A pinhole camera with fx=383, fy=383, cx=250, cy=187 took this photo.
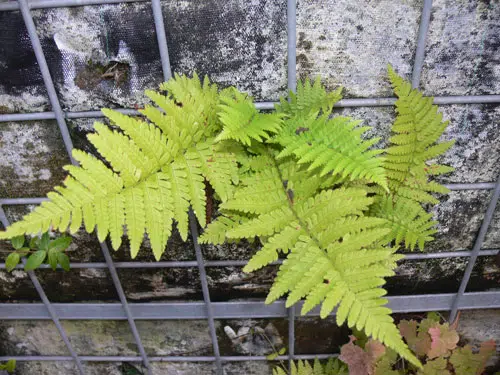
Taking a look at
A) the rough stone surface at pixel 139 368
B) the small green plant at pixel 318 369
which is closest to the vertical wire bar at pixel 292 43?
the small green plant at pixel 318 369

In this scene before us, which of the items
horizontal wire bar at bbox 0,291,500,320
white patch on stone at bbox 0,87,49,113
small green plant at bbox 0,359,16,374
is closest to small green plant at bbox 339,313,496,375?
horizontal wire bar at bbox 0,291,500,320

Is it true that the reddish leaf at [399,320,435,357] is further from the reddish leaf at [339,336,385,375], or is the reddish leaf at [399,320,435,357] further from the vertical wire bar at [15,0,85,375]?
the vertical wire bar at [15,0,85,375]

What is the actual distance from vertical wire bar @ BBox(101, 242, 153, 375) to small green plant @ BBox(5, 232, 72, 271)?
6.3 inches

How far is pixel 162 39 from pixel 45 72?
44 centimetres

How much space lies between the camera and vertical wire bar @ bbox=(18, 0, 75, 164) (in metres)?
1.28

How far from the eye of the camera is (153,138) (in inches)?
44.8

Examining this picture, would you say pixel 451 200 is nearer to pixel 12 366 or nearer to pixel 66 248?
pixel 66 248

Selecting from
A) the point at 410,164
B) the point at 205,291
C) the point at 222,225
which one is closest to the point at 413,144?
the point at 410,164

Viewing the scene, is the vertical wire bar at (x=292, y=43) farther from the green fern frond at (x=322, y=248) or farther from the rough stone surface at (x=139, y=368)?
the rough stone surface at (x=139, y=368)

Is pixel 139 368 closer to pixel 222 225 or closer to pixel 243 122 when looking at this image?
pixel 222 225

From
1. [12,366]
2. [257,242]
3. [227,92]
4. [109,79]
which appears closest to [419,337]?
[257,242]

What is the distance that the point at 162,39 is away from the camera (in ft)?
4.28

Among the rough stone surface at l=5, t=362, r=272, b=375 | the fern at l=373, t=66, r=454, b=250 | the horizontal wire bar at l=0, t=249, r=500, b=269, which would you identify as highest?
the fern at l=373, t=66, r=454, b=250

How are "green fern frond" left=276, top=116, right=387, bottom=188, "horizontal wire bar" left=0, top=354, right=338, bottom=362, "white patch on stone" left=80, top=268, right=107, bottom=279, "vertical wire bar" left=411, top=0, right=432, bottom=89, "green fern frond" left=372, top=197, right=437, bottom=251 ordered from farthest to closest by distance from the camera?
"horizontal wire bar" left=0, top=354, right=338, bottom=362 < "white patch on stone" left=80, top=268, right=107, bottom=279 < "green fern frond" left=372, top=197, right=437, bottom=251 < "vertical wire bar" left=411, top=0, right=432, bottom=89 < "green fern frond" left=276, top=116, right=387, bottom=188
